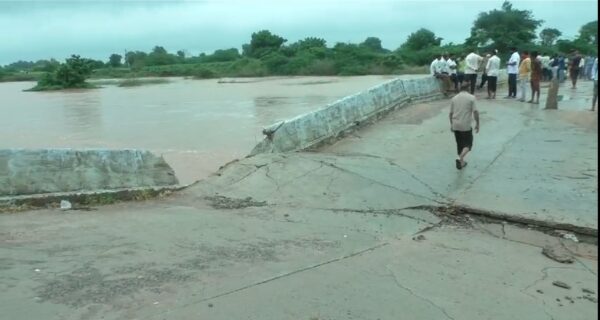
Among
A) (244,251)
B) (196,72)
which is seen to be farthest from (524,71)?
(196,72)

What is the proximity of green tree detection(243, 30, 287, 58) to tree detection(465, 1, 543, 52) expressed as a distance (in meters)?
34.2

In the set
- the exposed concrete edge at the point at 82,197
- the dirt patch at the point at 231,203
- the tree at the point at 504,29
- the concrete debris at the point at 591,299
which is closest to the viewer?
the concrete debris at the point at 591,299

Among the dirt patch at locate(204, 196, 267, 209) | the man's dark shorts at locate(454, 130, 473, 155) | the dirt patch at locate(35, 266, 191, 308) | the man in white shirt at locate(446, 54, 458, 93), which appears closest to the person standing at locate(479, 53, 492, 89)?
the man in white shirt at locate(446, 54, 458, 93)

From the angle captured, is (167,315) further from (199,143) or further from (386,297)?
(199,143)

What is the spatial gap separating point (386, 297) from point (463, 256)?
1.61 m

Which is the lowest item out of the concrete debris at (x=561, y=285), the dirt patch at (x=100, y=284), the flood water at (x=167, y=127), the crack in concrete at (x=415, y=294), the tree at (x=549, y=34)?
the flood water at (x=167, y=127)

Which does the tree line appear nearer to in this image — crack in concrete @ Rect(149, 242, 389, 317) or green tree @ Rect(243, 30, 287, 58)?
green tree @ Rect(243, 30, 287, 58)

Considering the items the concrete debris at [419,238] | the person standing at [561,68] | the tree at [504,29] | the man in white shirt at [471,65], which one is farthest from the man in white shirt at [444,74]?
the tree at [504,29]

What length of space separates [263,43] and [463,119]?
74231mm

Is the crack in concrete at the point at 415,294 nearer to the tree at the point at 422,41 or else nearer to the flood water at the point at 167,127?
the flood water at the point at 167,127

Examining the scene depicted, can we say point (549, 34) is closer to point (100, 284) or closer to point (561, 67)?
point (561, 67)

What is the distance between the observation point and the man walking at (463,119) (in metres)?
9.40

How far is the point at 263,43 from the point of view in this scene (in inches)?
3209

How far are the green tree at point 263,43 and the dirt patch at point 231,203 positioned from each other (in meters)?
73.0
